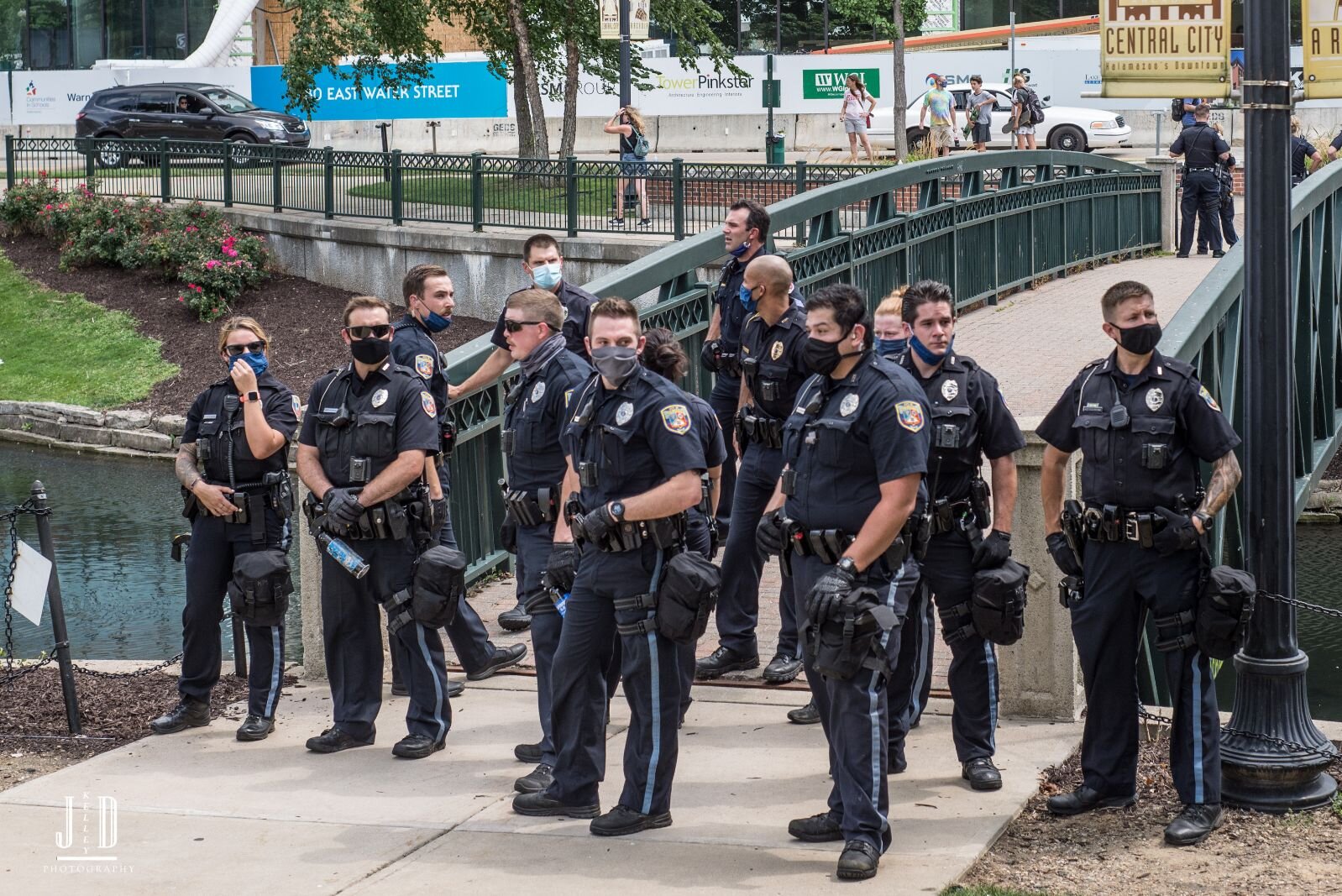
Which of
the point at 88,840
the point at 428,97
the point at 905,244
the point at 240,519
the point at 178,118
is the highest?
the point at 428,97

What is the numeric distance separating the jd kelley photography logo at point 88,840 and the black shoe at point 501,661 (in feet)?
6.35

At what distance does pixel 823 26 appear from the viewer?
49469mm

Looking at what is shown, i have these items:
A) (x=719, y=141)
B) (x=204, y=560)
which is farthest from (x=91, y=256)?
(x=204, y=560)

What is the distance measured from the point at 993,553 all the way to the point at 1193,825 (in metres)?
1.16

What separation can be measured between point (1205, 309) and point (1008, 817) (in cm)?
309

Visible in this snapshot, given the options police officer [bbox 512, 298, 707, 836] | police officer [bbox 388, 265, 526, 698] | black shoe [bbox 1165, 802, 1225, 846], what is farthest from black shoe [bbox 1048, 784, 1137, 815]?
police officer [bbox 388, 265, 526, 698]

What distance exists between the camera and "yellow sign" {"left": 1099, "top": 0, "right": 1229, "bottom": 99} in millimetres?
6582

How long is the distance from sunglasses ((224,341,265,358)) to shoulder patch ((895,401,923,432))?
3.16 meters

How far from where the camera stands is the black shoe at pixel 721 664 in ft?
26.2

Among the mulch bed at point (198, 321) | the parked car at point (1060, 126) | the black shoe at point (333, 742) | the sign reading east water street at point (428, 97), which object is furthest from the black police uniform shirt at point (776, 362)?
the sign reading east water street at point (428, 97)

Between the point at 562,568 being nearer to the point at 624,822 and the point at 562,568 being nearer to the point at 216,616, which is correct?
the point at 624,822

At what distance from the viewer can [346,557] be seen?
6.98 meters

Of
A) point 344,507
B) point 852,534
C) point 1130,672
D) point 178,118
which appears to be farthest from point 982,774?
point 178,118

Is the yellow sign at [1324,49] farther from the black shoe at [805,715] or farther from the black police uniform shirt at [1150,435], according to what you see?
the black shoe at [805,715]
